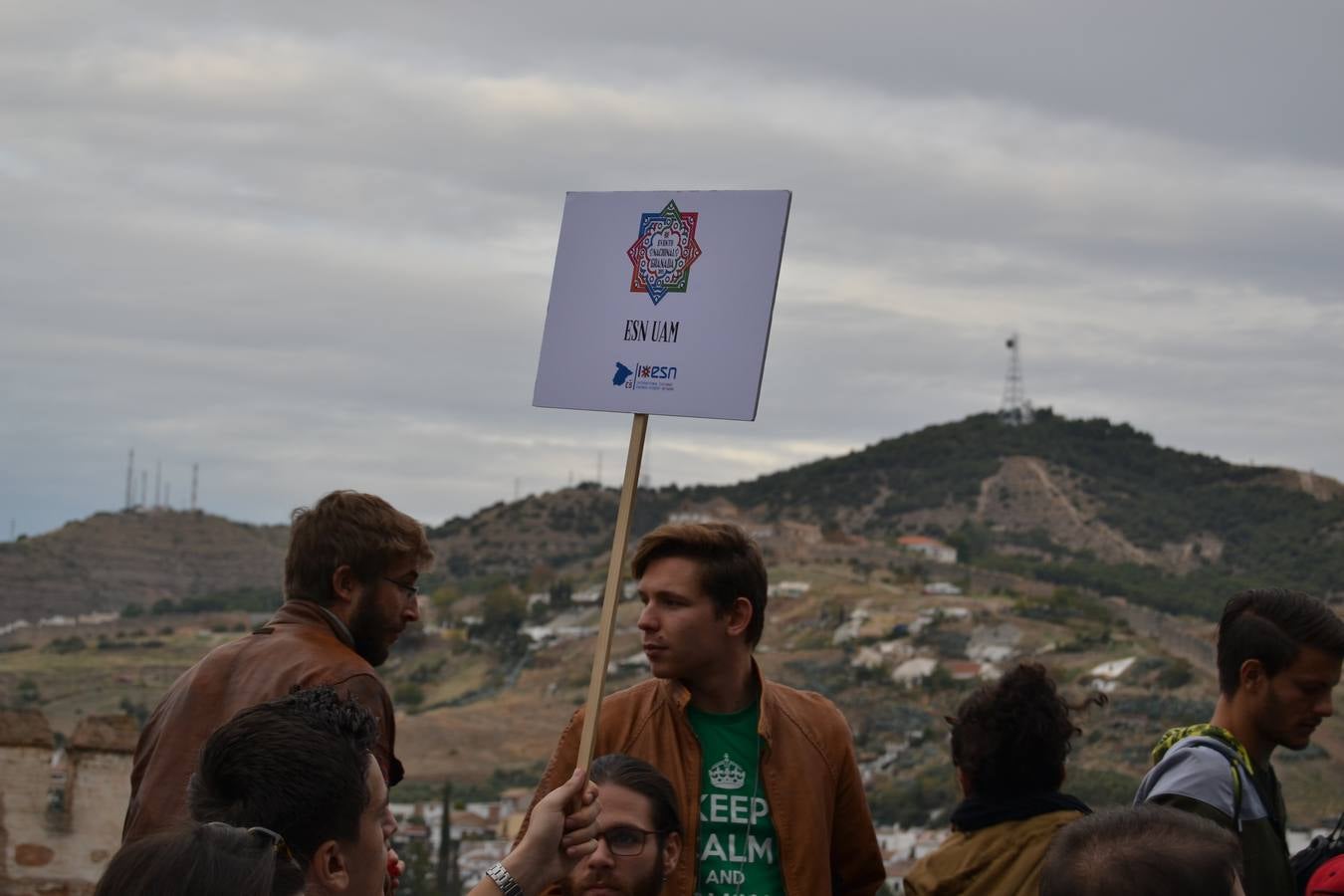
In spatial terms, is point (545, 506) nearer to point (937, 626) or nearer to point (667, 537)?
point (937, 626)

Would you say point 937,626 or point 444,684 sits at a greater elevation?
point 937,626

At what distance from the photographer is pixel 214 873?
2035 mm

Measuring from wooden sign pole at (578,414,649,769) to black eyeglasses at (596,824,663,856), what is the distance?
347 mm

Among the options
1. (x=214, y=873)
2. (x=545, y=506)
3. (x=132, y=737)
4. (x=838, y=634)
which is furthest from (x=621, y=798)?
(x=545, y=506)

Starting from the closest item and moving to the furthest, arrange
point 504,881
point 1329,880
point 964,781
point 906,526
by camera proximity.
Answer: point 504,881 < point 1329,880 < point 964,781 < point 906,526

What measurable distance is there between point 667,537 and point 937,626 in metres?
65.6

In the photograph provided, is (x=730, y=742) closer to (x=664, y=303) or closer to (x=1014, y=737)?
(x=1014, y=737)

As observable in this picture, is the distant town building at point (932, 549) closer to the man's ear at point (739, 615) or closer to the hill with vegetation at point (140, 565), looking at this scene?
the hill with vegetation at point (140, 565)

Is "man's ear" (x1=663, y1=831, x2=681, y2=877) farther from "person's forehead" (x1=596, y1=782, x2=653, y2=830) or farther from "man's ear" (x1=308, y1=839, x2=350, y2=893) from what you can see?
"man's ear" (x1=308, y1=839, x2=350, y2=893)

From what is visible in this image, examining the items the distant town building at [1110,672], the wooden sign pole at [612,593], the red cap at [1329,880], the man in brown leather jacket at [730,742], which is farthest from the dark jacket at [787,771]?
the distant town building at [1110,672]

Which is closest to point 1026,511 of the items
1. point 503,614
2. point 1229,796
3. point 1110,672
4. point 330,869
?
point 503,614

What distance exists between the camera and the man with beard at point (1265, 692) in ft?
12.1

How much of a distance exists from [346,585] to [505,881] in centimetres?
118

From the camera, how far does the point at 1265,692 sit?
3.85 meters
